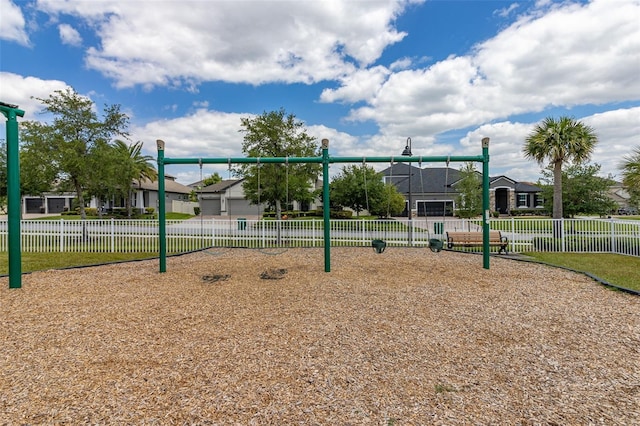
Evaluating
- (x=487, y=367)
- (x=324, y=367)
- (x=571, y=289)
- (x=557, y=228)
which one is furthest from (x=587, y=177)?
(x=324, y=367)

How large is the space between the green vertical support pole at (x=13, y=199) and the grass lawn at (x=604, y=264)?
1109cm

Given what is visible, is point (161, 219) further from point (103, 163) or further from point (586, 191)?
point (586, 191)

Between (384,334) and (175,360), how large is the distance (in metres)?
2.28

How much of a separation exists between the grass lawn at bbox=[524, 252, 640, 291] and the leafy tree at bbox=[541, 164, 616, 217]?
24.7 feet

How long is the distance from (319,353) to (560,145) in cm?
A: 1454

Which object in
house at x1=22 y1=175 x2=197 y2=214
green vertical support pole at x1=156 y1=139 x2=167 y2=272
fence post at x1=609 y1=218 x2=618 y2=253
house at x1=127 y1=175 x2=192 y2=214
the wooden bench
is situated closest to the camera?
green vertical support pole at x1=156 y1=139 x2=167 y2=272

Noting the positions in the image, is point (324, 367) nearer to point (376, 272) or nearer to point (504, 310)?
point (504, 310)

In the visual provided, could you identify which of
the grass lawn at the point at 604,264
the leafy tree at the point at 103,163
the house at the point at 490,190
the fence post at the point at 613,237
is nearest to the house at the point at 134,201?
the leafy tree at the point at 103,163

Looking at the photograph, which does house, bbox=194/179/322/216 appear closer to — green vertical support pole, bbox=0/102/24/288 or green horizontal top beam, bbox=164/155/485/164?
green horizontal top beam, bbox=164/155/485/164

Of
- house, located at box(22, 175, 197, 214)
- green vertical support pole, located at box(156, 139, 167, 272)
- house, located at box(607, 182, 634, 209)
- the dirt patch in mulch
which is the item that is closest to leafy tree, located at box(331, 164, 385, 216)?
house, located at box(607, 182, 634, 209)

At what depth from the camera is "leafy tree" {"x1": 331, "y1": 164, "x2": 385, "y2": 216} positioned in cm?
2223

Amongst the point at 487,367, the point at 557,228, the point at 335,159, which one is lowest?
the point at 487,367

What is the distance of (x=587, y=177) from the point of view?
16.3 m

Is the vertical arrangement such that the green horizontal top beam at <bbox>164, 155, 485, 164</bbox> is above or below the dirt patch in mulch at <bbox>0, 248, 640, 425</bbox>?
above
